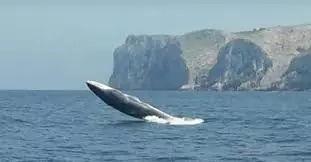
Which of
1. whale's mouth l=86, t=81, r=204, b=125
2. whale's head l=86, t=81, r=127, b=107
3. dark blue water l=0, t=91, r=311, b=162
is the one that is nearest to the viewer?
dark blue water l=0, t=91, r=311, b=162

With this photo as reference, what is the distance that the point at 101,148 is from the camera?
46.0 meters

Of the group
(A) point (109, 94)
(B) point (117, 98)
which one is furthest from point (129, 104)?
(A) point (109, 94)

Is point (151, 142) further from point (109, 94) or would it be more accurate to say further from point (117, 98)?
point (109, 94)

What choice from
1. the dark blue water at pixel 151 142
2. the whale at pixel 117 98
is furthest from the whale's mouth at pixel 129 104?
the dark blue water at pixel 151 142

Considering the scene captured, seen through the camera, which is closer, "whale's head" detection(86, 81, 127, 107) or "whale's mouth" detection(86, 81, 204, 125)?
"whale's head" detection(86, 81, 127, 107)

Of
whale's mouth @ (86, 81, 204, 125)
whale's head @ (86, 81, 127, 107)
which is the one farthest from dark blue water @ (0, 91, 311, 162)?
whale's head @ (86, 81, 127, 107)

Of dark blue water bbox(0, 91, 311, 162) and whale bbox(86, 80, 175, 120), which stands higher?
whale bbox(86, 80, 175, 120)

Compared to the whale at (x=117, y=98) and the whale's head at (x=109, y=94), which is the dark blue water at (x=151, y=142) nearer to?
the whale at (x=117, y=98)

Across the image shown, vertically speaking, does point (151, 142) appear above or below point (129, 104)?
below

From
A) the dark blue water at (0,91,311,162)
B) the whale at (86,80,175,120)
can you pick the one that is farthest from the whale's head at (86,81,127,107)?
the dark blue water at (0,91,311,162)

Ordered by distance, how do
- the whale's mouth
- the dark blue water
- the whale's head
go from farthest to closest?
the whale's mouth → the whale's head → the dark blue water

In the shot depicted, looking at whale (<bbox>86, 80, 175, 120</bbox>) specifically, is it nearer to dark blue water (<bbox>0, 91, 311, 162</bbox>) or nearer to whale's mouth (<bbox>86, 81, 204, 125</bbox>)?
whale's mouth (<bbox>86, 81, 204, 125</bbox>)

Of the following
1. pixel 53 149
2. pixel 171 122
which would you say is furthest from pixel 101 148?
pixel 171 122

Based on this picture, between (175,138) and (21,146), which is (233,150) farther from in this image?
(21,146)
